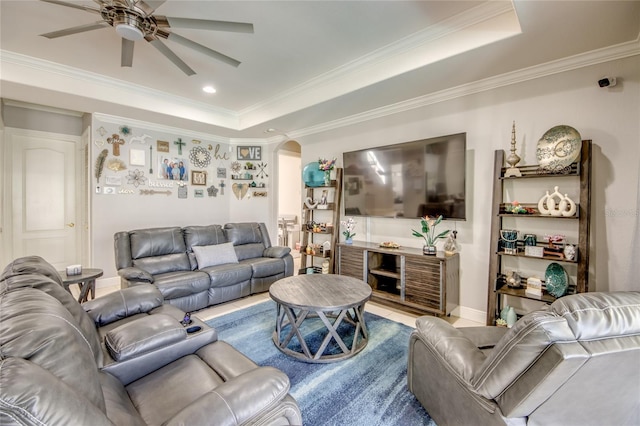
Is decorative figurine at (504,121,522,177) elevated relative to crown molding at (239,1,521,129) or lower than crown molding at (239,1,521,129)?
lower

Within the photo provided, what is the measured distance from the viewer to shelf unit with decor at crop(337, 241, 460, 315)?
3.07 metres

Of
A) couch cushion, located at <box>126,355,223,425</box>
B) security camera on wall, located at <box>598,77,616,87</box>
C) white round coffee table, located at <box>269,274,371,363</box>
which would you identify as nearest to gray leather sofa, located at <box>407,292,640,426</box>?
white round coffee table, located at <box>269,274,371,363</box>

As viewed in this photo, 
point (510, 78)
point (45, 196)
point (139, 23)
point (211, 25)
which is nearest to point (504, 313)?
point (510, 78)

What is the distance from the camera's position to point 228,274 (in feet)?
11.7

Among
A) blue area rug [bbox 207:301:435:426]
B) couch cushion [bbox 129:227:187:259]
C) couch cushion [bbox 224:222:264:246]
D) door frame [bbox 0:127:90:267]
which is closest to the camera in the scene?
blue area rug [bbox 207:301:435:426]

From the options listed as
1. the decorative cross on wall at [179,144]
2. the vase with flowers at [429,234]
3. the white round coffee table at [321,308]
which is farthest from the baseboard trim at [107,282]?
the vase with flowers at [429,234]

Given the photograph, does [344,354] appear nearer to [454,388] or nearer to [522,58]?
[454,388]

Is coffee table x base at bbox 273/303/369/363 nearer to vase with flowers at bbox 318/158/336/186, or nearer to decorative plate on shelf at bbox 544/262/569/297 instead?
decorative plate on shelf at bbox 544/262/569/297

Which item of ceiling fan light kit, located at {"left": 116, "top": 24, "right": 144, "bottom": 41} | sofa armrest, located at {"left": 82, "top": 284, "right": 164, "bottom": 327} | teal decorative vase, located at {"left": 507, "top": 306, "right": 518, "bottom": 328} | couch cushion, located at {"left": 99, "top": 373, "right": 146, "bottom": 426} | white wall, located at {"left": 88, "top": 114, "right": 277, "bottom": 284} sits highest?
ceiling fan light kit, located at {"left": 116, "top": 24, "right": 144, "bottom": 41}

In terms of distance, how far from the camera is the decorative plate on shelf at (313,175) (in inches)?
178

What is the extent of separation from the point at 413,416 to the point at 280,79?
360 cm

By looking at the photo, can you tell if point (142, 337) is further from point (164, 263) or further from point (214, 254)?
point (214, 254)

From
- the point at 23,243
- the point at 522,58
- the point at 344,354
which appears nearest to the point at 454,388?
the point at 344,354

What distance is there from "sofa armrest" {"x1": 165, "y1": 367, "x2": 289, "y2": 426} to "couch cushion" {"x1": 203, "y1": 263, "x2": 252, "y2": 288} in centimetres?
254
